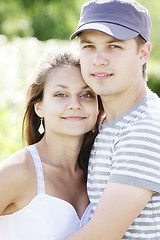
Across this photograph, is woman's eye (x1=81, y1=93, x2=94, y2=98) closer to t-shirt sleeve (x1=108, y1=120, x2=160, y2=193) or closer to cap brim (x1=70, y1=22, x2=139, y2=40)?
cap brim (x1=70, y1=22, x2=139, y2=40)

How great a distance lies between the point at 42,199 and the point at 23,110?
86cm

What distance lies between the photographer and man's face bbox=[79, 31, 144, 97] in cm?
274

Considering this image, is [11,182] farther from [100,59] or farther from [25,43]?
[25,43]

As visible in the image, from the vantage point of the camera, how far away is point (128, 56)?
9.03 ft

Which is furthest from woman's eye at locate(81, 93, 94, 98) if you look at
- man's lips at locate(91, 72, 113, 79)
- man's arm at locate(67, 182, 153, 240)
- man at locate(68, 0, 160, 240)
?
man's arm at locate(67, 182, 153, 240)

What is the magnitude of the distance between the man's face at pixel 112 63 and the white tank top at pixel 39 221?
2.26 ft

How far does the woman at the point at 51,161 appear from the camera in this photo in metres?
2.81

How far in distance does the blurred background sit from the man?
0.79 m

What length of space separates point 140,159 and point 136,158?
2cm

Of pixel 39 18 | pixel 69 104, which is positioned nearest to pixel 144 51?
pixel 69 104

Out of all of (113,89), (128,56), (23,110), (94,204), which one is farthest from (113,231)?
(23,110)

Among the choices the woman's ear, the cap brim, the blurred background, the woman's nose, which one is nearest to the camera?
the cap brim

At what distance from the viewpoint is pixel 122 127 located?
2.69 metres

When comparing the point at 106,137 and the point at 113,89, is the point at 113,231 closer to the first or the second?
the point at 106,137
